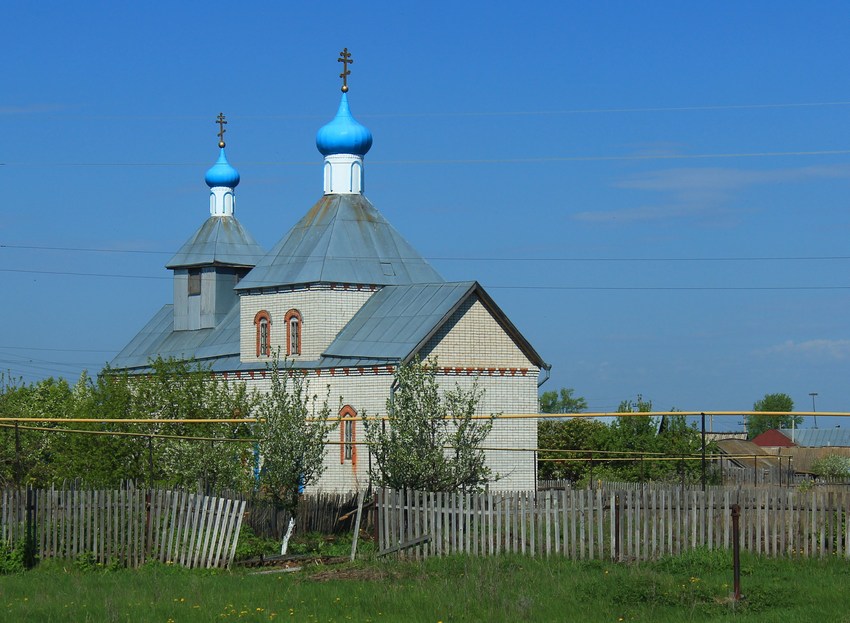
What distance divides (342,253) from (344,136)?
3.88 m

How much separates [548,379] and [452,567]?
20.3 meters

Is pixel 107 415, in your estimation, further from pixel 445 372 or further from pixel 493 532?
pixel 493 532

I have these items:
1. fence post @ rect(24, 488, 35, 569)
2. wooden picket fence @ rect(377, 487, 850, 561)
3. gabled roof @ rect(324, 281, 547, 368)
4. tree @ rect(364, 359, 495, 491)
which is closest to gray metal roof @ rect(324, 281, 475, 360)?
gabled roof @ rect(324, 281, 547, 368)

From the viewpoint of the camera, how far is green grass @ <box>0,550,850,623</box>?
15.1 m

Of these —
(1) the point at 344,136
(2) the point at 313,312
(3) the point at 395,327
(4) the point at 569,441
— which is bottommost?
(4) the point at 569,441

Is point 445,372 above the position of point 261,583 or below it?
above

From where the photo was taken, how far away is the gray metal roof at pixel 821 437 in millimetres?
91438

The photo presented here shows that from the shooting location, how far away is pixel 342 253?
4059 centimetres

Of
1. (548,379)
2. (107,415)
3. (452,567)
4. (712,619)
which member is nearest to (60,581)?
(452,567)

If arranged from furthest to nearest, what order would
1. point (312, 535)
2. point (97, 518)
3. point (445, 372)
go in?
point (445, 372) → point (312, 535) → point (97, 518)

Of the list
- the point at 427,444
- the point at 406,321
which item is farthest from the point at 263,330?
the point at 427,444

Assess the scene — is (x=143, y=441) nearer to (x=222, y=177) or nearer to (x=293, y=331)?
(x=293, y=331)

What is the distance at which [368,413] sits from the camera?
37.1 meters

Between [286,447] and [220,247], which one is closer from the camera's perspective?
[286,447]
